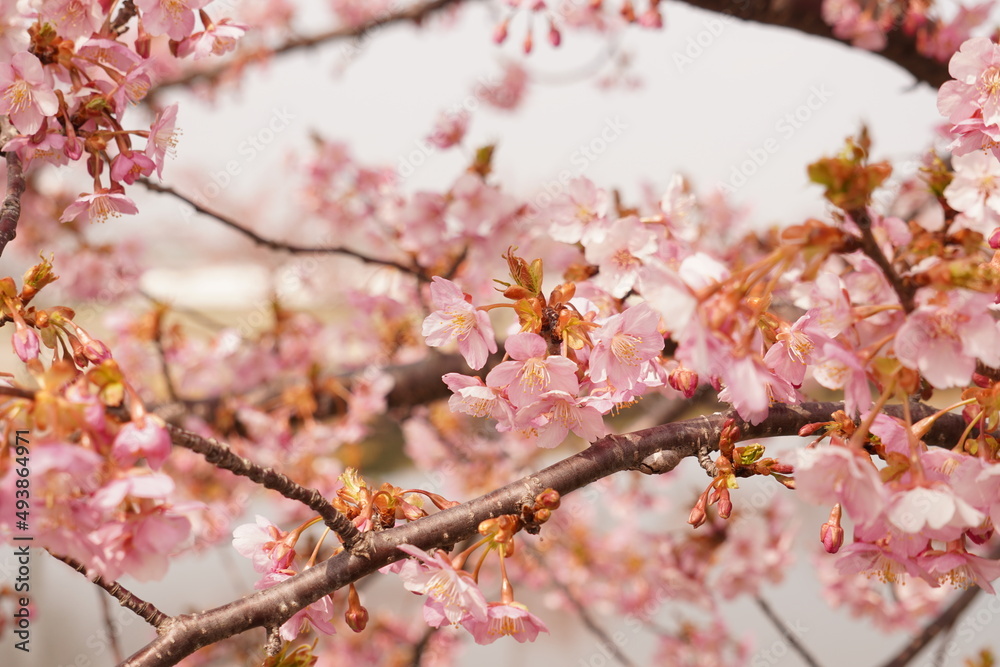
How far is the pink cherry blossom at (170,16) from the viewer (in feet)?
3.59

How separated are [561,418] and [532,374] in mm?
85

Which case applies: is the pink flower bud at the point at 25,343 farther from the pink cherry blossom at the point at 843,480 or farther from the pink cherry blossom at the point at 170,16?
the pink cherry blossom at the point at 843,480

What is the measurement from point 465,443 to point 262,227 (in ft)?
36.7

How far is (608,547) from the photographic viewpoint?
4414mm

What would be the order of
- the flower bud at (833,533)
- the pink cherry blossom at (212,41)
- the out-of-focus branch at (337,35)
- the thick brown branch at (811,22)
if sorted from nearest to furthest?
the flower bud at (833,533) < the pink cherry blossom at (212,41) < the thick brown branch at (811,22) < the out-of-focus branch at (337,35)

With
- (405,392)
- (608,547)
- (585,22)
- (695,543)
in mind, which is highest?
(585,22)

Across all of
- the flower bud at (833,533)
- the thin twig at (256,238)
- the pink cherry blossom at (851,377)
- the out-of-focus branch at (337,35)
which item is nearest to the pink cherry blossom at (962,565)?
the flower bud at (833,533)

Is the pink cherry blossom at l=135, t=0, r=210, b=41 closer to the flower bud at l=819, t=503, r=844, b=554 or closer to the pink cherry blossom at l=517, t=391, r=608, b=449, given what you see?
the pink cherry blossom at l=517, t=391, r=608, b=449

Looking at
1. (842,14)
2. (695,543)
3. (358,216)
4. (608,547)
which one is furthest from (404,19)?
(608,547)

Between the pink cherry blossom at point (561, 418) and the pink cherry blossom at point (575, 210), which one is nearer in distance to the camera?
the pink cherry blossom at point (561, 418)

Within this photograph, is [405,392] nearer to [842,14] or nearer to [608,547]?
[842,14]

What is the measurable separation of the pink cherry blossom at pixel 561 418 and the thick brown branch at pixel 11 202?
Result: 2.40 ft

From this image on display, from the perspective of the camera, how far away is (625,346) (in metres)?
0.95

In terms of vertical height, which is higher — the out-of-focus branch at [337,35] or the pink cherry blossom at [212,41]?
the pink cherry blossom at [212,41]
